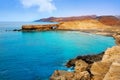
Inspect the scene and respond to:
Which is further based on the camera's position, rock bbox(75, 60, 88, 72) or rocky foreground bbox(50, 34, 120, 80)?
rock bbox(75, 60, 88, 72)

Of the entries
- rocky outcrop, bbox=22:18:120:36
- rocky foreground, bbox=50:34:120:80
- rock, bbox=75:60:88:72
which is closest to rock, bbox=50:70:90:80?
rocky foreground, bbox=50:34:120:80

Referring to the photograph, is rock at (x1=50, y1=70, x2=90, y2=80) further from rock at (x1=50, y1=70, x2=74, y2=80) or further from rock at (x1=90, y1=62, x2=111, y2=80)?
rock at (x1=90, y1=62, x2=111, y2=80)

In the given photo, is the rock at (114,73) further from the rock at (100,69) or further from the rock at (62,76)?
the rock at (62,76)

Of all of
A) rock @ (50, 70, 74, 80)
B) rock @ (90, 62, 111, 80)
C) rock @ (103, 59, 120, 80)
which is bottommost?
rock @ (50, 70, 74, 80)

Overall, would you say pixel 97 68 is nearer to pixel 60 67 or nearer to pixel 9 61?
pixel 60 67

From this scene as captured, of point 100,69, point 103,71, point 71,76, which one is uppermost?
point 100,69

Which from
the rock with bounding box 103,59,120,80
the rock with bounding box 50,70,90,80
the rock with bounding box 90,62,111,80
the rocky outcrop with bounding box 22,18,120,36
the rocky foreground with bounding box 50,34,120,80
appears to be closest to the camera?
the rock with bounding box 103,59,120,80

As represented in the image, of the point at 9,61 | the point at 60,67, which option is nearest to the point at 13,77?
the point at 60,67

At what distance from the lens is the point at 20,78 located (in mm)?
30328

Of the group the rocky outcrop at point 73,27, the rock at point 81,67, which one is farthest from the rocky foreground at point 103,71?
the rocky outcrop at point 73,27

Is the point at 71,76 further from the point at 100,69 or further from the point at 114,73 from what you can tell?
the point at 114,73

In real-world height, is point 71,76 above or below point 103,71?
below

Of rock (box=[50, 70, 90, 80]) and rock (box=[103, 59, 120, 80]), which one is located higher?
rock (box=[103, 59, 120, 80])

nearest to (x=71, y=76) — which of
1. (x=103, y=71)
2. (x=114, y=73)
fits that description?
(x=103, y=71)
